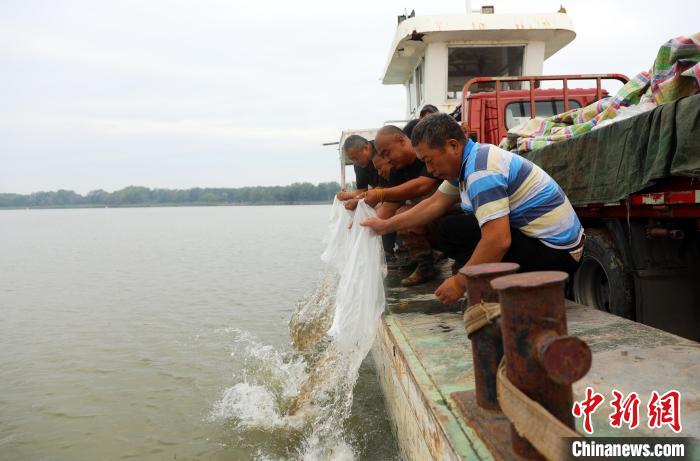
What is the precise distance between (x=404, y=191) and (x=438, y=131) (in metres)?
1.30

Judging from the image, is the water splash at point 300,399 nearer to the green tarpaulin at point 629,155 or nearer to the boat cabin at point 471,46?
the green tarpaulin at point 629,155

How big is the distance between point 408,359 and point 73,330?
8.33m

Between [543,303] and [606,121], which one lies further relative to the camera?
[606,121]

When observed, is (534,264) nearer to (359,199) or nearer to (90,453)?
(359,199)

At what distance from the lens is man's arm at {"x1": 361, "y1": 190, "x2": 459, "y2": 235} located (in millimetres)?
3463

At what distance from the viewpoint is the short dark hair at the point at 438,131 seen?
2.74 m

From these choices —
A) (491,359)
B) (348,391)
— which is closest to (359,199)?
(348,391)

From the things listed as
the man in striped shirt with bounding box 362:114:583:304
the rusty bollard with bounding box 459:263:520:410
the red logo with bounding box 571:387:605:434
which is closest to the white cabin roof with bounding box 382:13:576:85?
the man in striped shirt with bounding box 362:114:583:304

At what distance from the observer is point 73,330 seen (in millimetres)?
9008

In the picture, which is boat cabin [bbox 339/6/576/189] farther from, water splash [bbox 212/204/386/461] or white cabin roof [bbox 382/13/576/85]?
water splash [bbox 212/204/386/461]

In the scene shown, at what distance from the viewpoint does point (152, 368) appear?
6.81 meters

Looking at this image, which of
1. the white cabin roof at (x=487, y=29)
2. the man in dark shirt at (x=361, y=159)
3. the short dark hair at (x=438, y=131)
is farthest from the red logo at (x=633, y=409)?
the white cabin roof at (x=487, y=29)

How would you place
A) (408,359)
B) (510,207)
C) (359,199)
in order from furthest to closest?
(359,199), (510,207), (408,359)

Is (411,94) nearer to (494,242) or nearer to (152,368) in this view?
(152,368)
